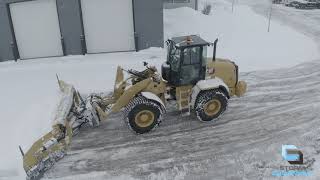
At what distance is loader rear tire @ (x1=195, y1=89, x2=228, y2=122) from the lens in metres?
10.6

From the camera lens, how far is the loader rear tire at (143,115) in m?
10.0

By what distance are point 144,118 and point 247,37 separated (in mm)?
11789

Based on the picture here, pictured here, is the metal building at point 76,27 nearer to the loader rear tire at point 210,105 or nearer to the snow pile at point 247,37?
the snow pile at point 247,37

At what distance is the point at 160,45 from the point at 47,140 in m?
9.95

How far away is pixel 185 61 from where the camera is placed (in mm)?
10516

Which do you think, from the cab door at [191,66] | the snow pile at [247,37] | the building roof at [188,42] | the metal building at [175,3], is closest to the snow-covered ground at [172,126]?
the snow pile at [247,37]

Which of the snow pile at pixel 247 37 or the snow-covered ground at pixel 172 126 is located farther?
the snow pile at pixel 247 37

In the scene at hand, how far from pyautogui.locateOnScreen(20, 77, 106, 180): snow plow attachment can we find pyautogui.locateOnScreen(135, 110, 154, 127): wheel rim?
1012 millimetres

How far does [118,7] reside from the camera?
17.0 meters

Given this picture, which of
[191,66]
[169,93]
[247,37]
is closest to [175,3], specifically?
[247,37]

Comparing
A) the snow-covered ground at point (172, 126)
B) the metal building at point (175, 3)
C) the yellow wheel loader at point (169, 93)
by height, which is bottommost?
the snow-covered ground at point (172, 126)

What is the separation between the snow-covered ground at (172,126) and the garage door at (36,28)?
714 mm

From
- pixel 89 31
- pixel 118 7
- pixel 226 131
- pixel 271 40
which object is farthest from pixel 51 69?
pixel 271 40

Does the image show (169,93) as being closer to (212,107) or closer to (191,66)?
(191,66)
